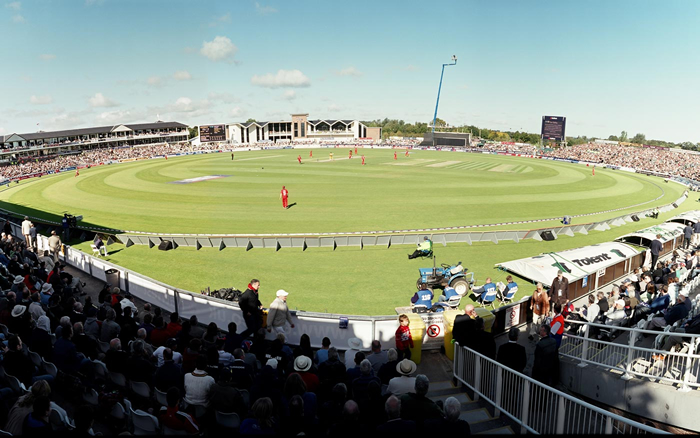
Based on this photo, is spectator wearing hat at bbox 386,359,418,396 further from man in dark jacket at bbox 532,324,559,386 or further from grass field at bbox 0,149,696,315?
grass field at bbox 0,149,696,315

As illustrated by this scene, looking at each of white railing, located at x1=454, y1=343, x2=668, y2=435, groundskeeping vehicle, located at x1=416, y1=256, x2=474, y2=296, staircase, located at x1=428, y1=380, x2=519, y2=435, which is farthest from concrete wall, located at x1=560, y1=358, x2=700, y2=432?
groundskeeping vehicle, located at x1=416, y1=256, x2=474, y2=296

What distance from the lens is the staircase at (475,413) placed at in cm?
702

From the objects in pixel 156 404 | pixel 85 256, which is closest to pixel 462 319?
pixel 156 404

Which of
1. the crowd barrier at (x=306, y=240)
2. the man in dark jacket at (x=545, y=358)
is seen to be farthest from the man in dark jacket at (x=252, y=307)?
the crowd barrier at (x=306, y=240)

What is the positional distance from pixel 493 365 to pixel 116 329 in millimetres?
7414

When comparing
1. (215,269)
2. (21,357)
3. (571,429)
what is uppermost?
(21,357)

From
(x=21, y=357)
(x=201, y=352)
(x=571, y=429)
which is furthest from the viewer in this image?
(x=201, y=352)

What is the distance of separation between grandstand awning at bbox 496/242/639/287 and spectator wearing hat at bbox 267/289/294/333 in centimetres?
963

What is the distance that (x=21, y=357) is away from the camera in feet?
22.5

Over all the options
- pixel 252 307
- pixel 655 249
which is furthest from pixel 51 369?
pixel 655 249

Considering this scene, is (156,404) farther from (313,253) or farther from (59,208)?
(59,208)

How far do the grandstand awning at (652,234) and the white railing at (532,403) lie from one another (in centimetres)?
1539

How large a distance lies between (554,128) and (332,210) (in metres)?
80.2

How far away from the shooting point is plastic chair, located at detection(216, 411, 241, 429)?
593 centimetres
